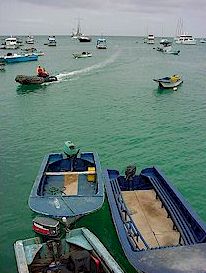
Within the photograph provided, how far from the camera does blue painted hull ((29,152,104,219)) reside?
1272cm

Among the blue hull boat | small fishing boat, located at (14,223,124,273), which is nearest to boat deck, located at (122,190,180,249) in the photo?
the blue hull boat

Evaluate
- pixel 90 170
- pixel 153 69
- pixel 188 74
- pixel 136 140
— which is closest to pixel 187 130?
pixel 136 140

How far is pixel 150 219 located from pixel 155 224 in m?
0.38

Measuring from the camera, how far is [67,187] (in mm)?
15930

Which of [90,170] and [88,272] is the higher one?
[90,170]

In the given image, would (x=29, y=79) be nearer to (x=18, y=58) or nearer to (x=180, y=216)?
(x=18, y=58)

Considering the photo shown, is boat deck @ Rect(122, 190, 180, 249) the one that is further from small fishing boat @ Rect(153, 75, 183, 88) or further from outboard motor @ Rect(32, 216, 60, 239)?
small fishing boat @ Rect(153, 75, 183, 88)

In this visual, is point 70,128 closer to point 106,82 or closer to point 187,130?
point 187,130

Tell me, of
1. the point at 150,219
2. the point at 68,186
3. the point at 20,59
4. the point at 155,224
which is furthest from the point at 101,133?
the point at 20,59

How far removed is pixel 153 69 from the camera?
227ft

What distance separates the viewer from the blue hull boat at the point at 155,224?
9570 millimetres

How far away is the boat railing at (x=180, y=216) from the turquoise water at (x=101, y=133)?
7.57 feet

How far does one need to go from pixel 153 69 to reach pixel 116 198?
57.9 metres

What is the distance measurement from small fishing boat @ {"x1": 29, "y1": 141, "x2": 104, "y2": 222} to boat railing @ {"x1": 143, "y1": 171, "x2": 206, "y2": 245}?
2666mm
